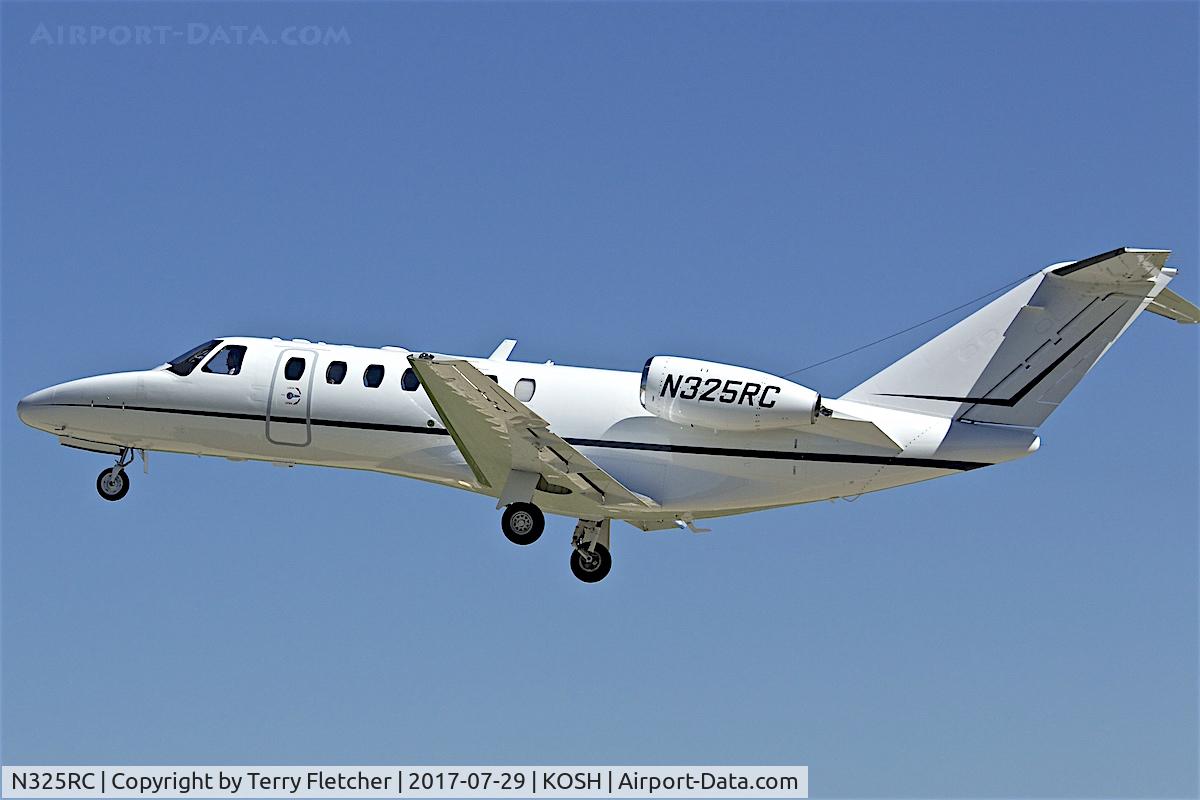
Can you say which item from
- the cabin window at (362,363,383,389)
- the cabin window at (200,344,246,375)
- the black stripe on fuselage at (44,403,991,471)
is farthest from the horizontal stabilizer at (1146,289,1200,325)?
the cabin window at (200,344,246,375)

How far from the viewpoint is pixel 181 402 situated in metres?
28.2

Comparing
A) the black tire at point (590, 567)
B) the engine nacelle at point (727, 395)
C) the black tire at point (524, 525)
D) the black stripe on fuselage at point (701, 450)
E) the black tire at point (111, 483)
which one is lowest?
the black tire at point (590, 567)

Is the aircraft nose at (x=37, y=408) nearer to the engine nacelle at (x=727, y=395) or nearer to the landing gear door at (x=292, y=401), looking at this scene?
the landing gear door at (x=292, y=401)

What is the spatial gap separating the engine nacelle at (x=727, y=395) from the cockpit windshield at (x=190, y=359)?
766 cm

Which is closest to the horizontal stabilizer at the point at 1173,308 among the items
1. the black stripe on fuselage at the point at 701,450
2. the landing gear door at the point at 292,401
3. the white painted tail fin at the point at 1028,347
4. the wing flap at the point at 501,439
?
the white painted tail fin at the point at 1028,347

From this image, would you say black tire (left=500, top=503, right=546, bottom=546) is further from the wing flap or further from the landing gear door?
the landing gear door

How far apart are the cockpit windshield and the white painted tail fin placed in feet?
34.4

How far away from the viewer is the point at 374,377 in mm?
27141

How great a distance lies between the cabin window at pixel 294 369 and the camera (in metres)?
27.5

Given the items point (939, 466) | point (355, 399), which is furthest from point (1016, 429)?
point (355, 399)

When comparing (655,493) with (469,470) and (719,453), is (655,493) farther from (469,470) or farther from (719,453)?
(469,470)

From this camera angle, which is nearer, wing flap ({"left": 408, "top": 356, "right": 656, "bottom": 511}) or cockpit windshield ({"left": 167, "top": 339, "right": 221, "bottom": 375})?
wing flap ({"left": 408, "top": 356, "right": 656, "bottom": 511})

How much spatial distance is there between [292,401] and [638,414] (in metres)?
5.46

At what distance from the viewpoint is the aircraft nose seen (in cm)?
2922
